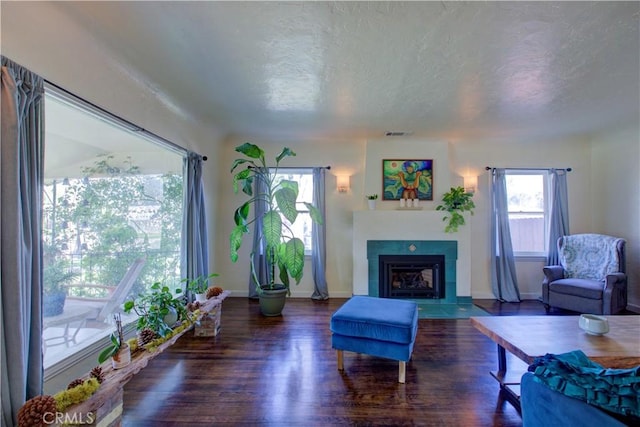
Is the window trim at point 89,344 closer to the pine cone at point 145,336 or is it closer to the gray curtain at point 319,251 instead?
the pine cone at point 145,336

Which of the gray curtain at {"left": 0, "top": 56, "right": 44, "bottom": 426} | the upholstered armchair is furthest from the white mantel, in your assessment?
the gray curtain at {"left": 0, "top": 56, "right": 44, "bottom": 426}

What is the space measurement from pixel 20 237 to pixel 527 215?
6151mm

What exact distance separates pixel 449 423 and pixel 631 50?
313 cm

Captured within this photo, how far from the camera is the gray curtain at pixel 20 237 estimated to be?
57.0 inches

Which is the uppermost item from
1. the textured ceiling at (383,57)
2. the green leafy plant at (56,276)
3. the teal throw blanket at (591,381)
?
the textured ceiling at (383,57)

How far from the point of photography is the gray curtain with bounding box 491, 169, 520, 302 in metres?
4.57

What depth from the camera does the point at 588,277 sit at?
13.2 ft

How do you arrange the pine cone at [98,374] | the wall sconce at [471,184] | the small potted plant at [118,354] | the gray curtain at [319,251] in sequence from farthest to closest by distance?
the wall sconce at [471,184] < the gray curtain at [319,251] < the small potted plant at [118,354] < the pine cone at [98,374]

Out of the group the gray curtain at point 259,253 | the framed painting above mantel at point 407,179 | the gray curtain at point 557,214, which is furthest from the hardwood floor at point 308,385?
the gray curtain at point 557,214

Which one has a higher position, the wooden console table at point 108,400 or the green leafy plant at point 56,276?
the green leafy plant at point 56,276

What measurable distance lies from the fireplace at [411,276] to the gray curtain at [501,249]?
0.95 metres

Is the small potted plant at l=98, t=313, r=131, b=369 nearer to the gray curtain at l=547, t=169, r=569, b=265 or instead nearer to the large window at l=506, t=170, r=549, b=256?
the large window at l=506, t=170, r=549, b=256

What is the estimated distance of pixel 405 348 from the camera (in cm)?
222

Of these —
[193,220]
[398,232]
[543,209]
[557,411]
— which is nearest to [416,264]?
[398,232]
